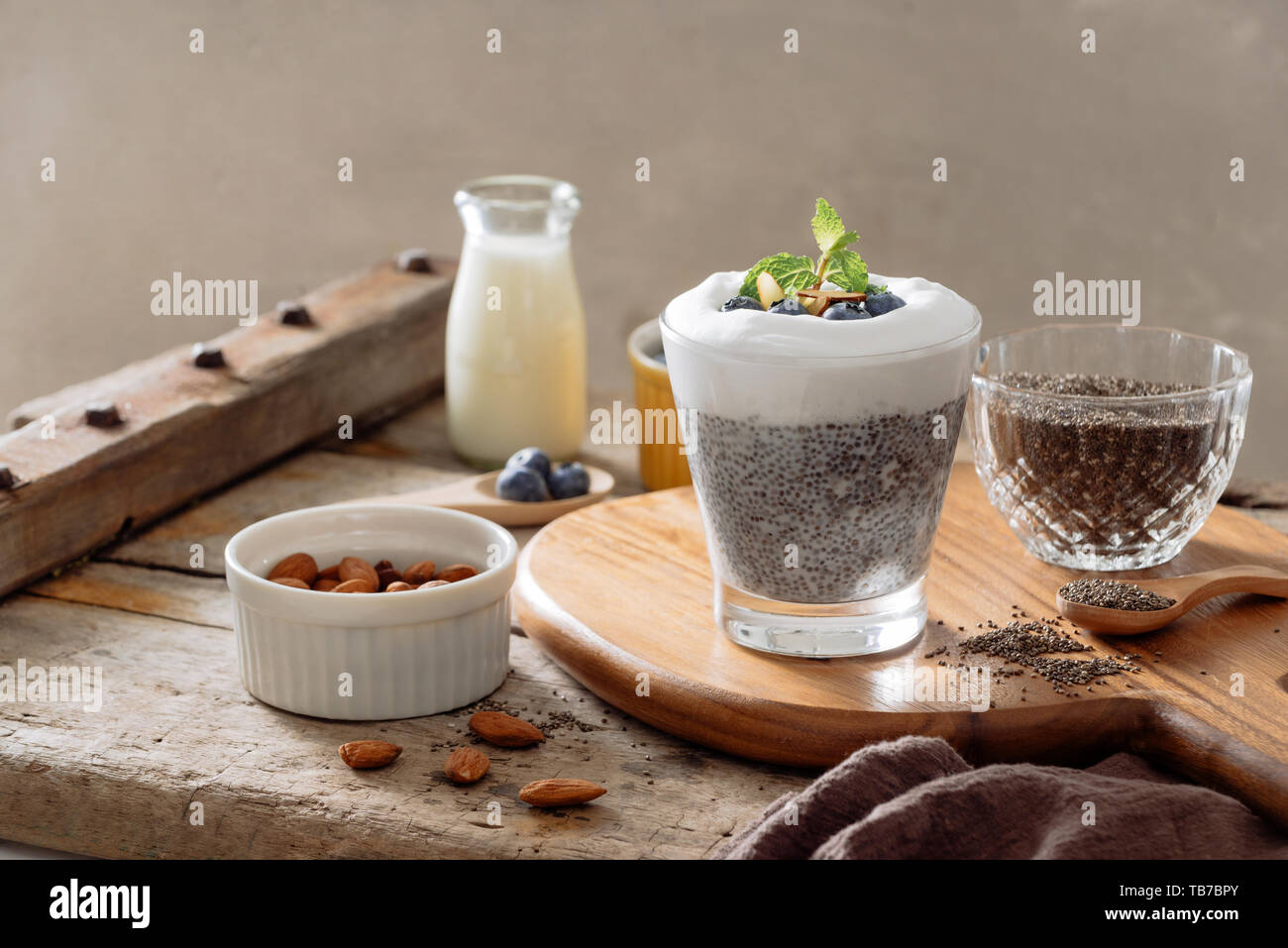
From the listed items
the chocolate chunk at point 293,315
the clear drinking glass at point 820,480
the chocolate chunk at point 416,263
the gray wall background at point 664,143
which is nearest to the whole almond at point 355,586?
the clear drinking glass at point 820,480

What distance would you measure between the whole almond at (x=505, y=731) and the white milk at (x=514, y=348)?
643 mm

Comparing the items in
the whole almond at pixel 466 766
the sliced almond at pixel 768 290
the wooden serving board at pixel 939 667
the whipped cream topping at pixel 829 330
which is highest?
the sliced almond at pixel 768 290

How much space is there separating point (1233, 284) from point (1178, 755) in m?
1.83

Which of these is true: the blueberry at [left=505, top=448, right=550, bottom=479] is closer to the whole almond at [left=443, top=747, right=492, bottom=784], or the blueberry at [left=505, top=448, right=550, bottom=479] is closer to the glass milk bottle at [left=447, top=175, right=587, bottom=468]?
the glass milk bottle at [left=447, top=175, right=587, bottom=468]

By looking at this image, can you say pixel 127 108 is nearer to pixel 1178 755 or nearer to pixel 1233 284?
pixel 1233 284

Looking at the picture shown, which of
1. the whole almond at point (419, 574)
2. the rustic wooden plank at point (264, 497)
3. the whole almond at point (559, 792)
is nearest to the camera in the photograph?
the whole almond at point (559, 792)

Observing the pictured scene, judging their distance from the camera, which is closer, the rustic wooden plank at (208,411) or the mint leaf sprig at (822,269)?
the mint leaf sprig at (822,269)

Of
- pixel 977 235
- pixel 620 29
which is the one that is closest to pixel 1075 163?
pixel 977 235

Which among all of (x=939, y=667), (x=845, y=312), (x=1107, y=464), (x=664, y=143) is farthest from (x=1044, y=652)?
(x=664, y=143)

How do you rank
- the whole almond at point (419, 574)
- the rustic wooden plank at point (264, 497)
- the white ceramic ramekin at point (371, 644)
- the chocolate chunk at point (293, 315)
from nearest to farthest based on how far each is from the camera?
the white ceramic ramekin at point (371, 644), the whole almond at point (419, 574), the rustic wooden plank at point (264, 497), the chocolate chunk at point (293, 315)

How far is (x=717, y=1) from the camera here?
251 cm

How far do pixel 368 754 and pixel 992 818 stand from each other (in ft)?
1.32

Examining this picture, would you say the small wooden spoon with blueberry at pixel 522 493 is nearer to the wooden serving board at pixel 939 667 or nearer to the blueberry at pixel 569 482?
the blueberry at pixel 569 482

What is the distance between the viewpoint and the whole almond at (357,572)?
1053mm
